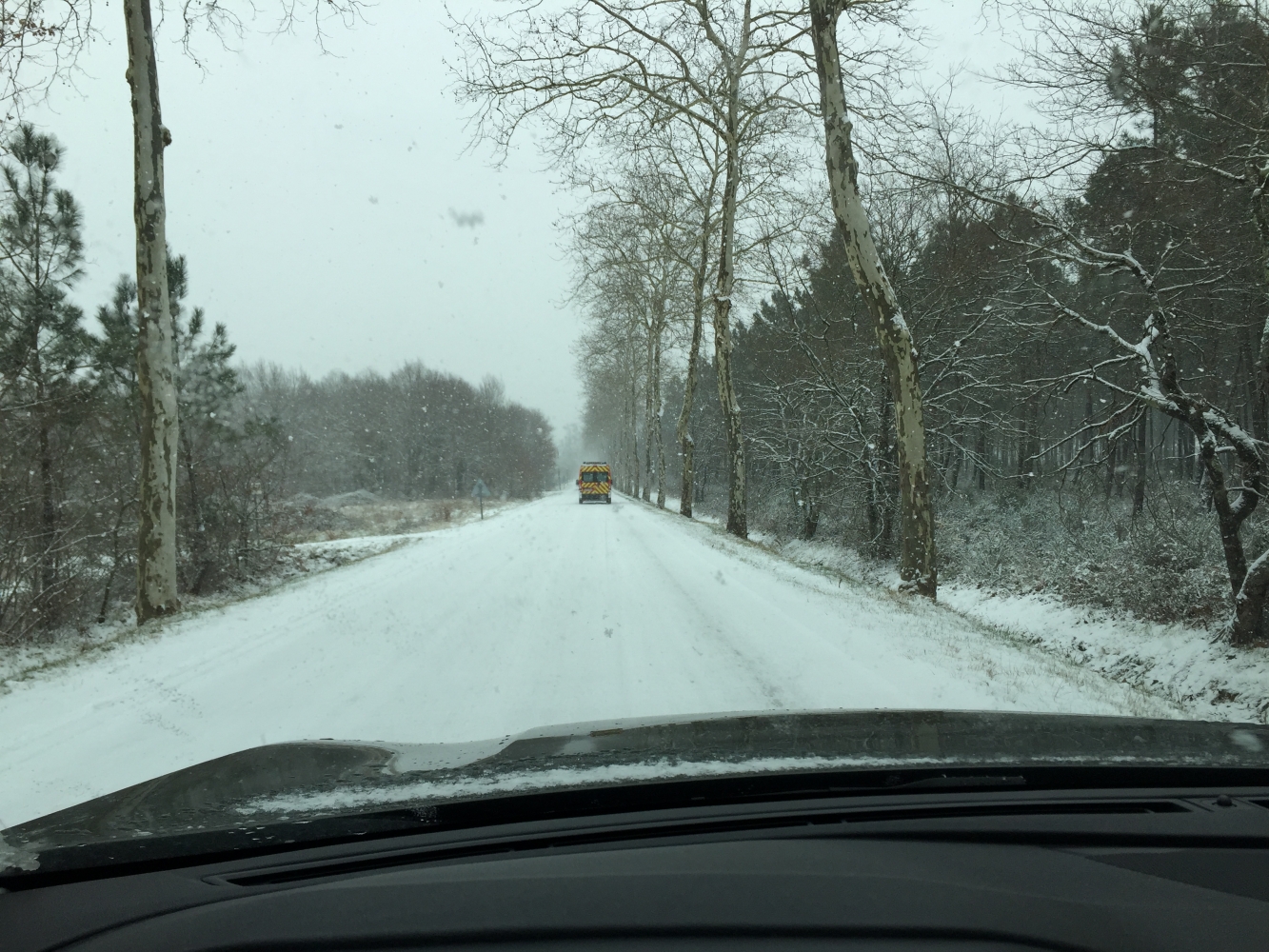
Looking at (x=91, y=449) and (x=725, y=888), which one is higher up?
(x=91, y=449)

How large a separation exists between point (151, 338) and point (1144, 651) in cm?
1461

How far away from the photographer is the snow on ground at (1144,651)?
9.07m

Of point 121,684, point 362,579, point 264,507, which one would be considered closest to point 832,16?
point 362,579

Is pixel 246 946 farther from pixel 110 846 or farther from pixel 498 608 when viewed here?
pixel 498 608

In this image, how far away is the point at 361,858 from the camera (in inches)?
76.0

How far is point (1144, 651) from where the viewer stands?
1134 cm

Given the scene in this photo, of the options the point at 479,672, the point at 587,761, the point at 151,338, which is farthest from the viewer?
the point at 151,338

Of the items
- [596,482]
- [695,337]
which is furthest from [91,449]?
[596,482]

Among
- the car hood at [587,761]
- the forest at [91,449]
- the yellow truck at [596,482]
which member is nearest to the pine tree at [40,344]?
the forest at [91,449]

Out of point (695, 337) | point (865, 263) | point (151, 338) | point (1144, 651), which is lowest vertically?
point (1144, 651)

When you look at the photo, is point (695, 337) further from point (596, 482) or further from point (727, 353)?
point (596, 482)

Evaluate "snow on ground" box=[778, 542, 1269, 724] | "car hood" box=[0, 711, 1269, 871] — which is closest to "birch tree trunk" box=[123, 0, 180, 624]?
"car hood" box=[0, 711, 1269, 871]

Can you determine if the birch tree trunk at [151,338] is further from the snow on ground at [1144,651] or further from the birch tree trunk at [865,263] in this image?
the snow on ground at [1144,651]

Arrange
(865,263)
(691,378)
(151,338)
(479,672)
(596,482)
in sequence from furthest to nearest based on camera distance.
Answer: (596,482) < (691,378) < (865,263) < (151,338) < (479,672)
